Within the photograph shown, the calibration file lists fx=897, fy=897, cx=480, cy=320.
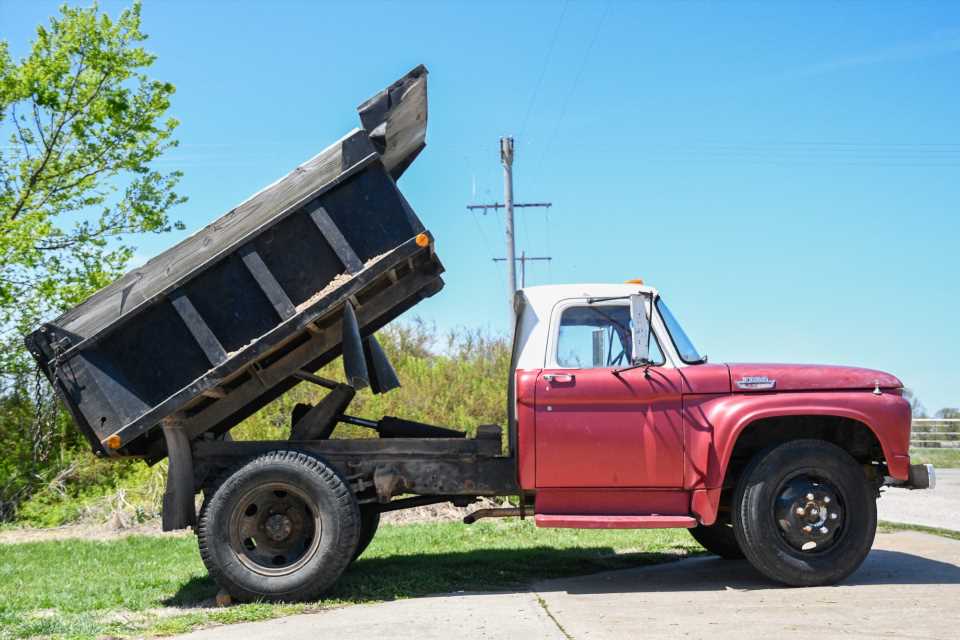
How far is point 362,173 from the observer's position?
651cm

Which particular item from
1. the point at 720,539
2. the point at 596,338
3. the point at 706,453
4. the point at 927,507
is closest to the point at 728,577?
the point at 720,539

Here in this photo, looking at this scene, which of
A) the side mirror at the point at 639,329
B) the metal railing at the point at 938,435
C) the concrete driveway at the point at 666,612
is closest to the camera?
the concrete driveway at the point at 666,612

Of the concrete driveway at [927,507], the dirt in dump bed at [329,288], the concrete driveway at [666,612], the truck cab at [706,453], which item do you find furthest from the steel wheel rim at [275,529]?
the concrete driveway at [927,507]

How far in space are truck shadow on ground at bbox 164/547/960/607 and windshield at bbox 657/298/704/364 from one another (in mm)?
1708

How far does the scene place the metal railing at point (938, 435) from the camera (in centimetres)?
2819

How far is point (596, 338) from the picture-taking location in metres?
6.86

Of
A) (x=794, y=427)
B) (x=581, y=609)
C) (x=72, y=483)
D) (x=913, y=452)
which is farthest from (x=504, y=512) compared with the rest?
(x=913, y=452)

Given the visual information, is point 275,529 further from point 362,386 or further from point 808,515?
point 808,515

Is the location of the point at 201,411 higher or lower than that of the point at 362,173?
lower

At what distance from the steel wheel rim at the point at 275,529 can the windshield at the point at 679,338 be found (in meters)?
2.96

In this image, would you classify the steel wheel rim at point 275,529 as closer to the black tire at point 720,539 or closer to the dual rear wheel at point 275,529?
the dual rear wheel at point 275,529

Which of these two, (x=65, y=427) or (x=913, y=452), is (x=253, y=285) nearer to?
(x=65, y=427)

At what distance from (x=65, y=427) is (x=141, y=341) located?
1001 centimetres

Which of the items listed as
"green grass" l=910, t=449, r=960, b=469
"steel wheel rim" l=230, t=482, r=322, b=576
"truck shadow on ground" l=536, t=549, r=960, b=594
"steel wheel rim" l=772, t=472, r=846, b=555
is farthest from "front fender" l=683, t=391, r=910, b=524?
"green grass" l=910, t=449, r=960, b=469
